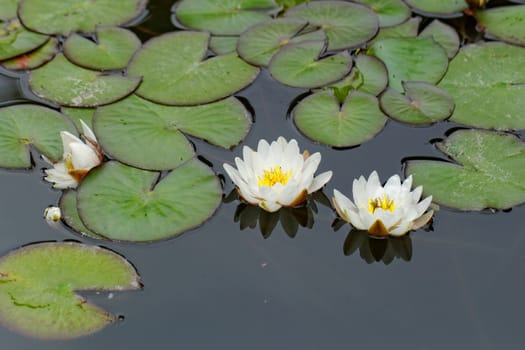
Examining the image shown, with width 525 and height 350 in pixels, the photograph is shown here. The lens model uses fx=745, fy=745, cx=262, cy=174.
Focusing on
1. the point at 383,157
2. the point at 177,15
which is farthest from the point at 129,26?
the point at 383,157

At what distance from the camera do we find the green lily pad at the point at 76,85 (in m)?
3.89

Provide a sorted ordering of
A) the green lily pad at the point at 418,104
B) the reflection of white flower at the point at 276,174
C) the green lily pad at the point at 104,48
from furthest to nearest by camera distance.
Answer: the green lily pad at the point at 104,48
the green lily pad at the point at 418,104
the reflection of white flower at the point at 276,174

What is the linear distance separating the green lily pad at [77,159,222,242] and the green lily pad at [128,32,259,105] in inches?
20.3

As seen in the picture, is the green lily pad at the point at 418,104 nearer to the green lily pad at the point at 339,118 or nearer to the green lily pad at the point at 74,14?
the green lily pad at the point at 339,118

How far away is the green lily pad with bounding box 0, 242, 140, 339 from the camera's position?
2943mm

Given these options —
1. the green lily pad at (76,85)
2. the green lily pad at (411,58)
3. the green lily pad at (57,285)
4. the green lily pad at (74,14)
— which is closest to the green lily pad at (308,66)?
the green lily pad at (411,58)

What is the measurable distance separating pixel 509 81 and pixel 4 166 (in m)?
2.62

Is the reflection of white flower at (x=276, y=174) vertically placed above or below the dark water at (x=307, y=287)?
above

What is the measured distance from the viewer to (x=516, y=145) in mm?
3598

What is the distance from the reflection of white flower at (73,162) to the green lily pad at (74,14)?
1.11m

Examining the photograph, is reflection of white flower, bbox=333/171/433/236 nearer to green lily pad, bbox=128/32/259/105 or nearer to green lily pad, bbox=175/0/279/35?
green lily pad, bbox=128/32/259/105

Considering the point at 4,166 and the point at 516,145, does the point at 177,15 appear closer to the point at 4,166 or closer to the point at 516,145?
the point at 4,166

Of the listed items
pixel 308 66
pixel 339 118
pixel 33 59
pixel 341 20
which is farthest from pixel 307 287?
pixel 33 59

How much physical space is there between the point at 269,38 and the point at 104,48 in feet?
3.06
